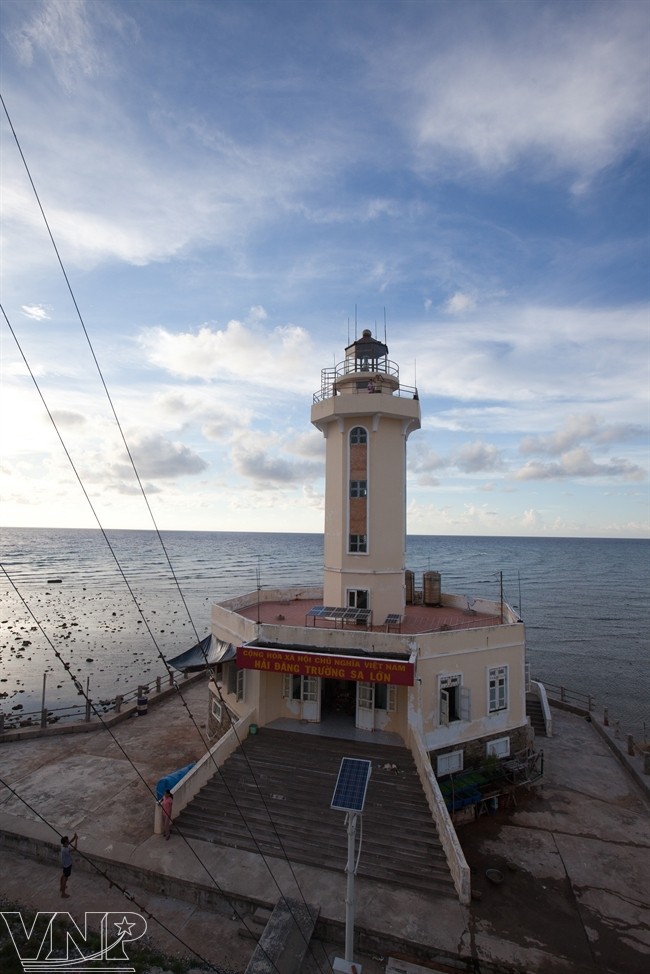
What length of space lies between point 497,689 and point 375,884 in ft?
31.4

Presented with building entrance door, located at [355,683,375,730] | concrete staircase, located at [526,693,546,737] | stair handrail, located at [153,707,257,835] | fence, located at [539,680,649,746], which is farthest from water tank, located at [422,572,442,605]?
stair handrail, located at [153,707,257,835]

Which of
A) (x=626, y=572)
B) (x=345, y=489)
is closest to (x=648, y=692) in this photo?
(x=345, y=489)

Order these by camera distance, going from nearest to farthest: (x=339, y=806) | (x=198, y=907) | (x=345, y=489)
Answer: (x=339, y=806)
(x=198, y=907)
(x=345, y=489)

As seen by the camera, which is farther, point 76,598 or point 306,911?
point 76,598

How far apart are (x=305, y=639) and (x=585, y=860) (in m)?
11.4

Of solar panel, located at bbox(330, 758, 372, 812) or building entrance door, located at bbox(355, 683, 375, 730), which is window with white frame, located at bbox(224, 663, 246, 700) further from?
solar panel, located at bbox(330, 758, 372, 812)

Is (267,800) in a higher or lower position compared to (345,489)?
lower

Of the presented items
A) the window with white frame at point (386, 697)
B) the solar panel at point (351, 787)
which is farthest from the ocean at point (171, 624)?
the window with white frame at point (386, 697)

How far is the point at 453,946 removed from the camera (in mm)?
11938

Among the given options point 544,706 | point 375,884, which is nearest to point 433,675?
point 375,884

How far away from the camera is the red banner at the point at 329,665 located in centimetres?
1744

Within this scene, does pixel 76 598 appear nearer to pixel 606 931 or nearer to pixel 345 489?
pixel 345 489

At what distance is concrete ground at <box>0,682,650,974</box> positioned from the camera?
12305 millimetres

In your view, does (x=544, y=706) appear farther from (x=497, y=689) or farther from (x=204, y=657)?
(x=204, y=657)
